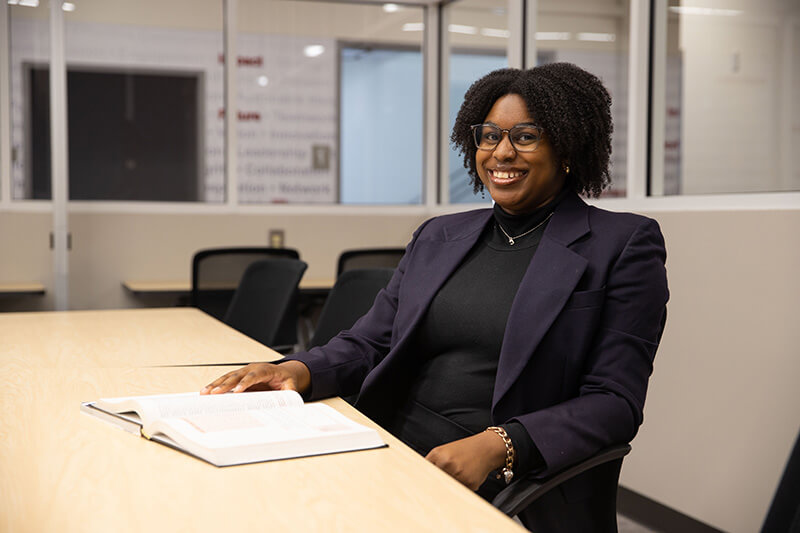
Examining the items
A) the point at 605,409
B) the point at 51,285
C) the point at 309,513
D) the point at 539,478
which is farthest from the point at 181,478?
the point at 51,285

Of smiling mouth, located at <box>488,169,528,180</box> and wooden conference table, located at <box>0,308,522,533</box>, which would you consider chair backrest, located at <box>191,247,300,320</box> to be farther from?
smiling mouth, located at <box>488,169,528,180</box>

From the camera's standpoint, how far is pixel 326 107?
→ 5.30 m

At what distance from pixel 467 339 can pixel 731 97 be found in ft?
5.67

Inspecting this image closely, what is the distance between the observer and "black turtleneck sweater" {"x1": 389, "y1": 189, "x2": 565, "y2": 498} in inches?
63.9

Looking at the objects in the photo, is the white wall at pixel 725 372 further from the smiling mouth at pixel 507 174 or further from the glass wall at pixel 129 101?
the glass wall at pixel 129 101

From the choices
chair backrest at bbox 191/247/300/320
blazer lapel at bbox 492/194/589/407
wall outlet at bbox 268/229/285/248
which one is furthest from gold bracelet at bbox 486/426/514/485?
wall outlet at bbox 268/229/285/248

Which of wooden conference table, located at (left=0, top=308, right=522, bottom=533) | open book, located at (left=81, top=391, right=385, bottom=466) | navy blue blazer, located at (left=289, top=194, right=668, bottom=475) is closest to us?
wooden conference table, located at (left=0, top=308, right=522, bottom=533)

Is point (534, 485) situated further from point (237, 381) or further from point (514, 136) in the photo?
point (514, 136)

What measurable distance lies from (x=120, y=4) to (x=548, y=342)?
421 centimetres

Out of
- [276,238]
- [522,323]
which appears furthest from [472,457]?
[276,238]

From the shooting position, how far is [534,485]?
1336mm

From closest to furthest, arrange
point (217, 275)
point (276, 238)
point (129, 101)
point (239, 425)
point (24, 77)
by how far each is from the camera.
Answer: point (239, 425) < point (217, 275) < point (24, 77) < point (129, 101) < point (276, 238)

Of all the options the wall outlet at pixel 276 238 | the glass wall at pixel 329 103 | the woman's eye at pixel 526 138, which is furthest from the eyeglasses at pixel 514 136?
the glass wall at pixel 329 103

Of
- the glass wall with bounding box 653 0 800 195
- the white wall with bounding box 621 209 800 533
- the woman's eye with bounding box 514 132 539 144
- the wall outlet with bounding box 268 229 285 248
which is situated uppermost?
the glass wall with bounding box 653 0 800 195
